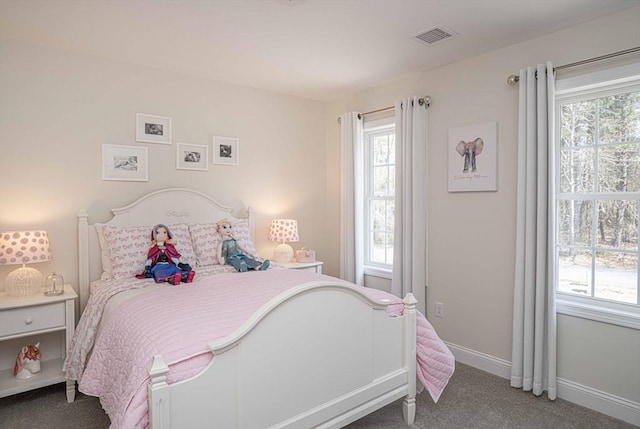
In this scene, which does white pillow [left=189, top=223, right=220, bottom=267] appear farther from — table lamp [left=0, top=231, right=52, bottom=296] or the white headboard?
table lamp [left=0, top=231, right=52, bottom=296]

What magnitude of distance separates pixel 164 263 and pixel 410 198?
2058 millimetres

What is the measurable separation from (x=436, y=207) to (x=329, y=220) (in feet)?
4.68

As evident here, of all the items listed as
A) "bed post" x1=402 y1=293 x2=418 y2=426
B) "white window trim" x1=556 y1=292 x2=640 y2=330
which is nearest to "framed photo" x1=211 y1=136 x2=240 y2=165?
"bed post" x1=402 y1=293 x2=418 y2=426

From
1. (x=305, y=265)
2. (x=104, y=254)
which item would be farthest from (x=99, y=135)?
(x=305, y=265)

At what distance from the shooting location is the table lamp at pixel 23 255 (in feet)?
7.98

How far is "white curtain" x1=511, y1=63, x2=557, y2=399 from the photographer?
8.36 ft

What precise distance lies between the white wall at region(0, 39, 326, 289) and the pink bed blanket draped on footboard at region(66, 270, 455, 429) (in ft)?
3.11

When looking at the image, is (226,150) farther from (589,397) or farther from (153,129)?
(589,397)

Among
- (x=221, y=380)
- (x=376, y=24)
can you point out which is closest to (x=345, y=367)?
(x=221, y=380)

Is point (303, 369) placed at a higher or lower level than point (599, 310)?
lower

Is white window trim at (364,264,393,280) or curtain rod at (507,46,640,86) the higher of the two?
curtain rod at (507,46,640,86)

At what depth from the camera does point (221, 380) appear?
1510 mm

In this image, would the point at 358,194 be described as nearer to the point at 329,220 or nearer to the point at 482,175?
the point at 329,220

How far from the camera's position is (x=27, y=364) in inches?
100
